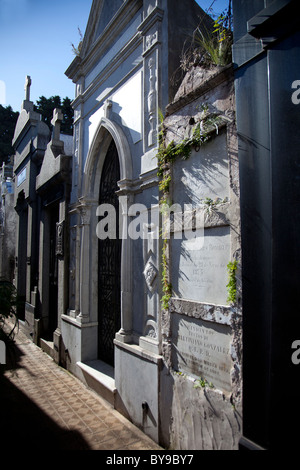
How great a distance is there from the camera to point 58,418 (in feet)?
13.6

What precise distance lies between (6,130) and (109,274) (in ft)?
79.7

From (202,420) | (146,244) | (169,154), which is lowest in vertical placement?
(202,420)

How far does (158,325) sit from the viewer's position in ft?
11.9

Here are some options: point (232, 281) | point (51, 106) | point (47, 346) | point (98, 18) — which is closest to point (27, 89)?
point (98, 18)

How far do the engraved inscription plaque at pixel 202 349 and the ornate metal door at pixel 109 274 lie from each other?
6.66 feet

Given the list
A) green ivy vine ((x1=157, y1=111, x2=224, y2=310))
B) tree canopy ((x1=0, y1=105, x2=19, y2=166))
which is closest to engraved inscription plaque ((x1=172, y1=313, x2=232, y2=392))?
green ivy vine ((x1=157, y1=111, x2=224, y2=310))

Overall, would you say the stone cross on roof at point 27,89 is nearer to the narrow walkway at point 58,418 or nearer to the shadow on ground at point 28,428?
the narrow walkway at point 58,418

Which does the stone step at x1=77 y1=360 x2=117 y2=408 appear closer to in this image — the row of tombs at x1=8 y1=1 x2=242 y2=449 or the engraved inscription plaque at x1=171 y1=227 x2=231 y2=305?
the row of tombs at x1=8 y1=1 x2=242 y2=449

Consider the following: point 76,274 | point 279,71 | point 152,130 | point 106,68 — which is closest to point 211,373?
point 279,71

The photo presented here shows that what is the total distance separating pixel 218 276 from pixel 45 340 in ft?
20.5

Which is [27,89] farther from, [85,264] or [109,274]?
[109,274]

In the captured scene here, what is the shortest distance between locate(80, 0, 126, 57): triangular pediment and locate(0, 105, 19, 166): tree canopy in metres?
19.9

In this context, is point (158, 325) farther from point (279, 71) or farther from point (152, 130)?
point (279, 71)
